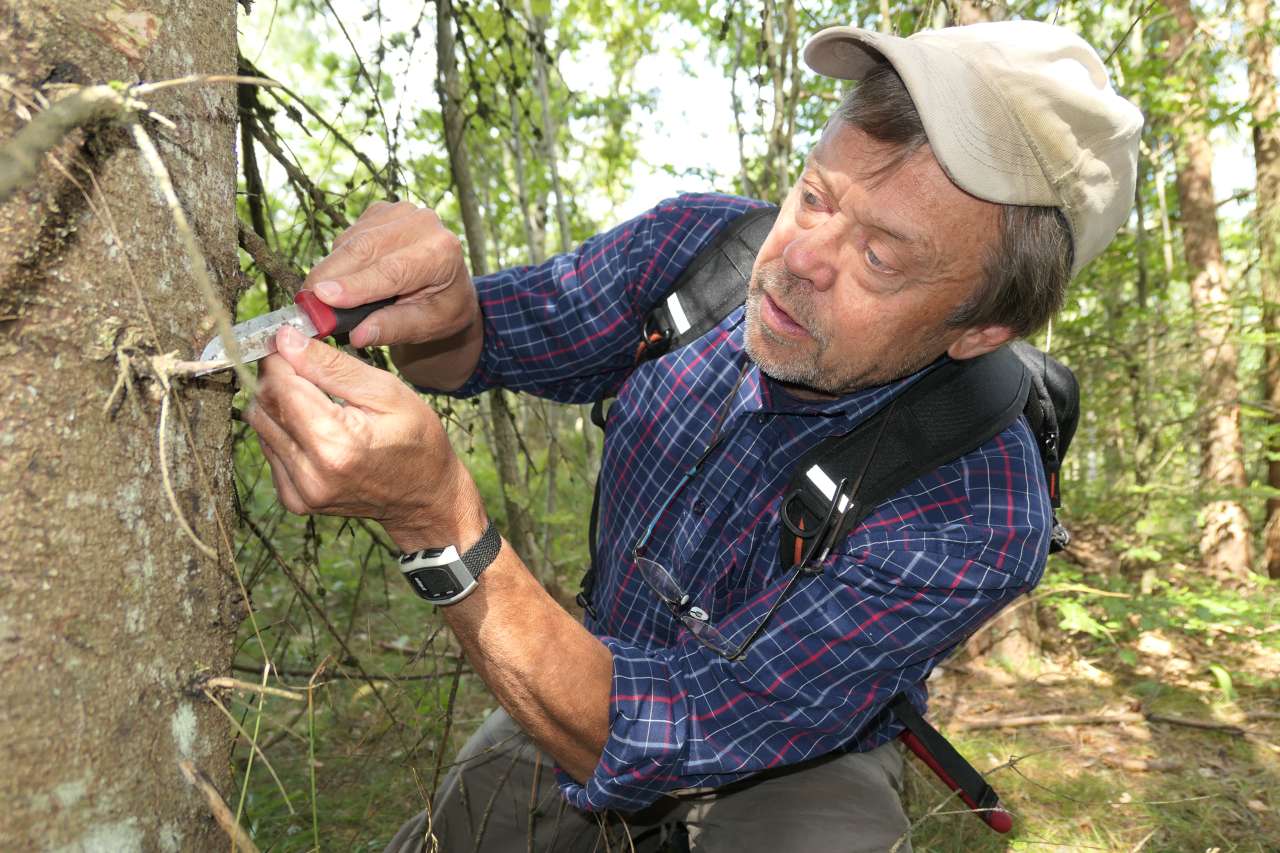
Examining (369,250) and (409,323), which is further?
(409,323)

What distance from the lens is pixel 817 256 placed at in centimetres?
171

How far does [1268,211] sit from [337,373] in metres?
6.99

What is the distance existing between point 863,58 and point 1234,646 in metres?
4.89

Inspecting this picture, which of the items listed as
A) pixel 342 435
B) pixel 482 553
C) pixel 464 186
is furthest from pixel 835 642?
pixel 464 186

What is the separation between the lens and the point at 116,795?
0.89m

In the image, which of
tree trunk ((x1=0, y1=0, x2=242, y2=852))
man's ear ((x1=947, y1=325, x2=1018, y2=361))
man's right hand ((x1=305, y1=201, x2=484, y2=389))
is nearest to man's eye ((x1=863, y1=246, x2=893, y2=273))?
man's ear ((x1=947, y1=325, x2=1018, y2=361))

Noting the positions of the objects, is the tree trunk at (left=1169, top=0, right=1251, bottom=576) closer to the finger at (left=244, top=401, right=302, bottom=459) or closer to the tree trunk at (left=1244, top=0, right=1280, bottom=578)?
the tree trunk at (left=1244, top=0, right=1280, bottom=578)

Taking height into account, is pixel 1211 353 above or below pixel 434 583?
below

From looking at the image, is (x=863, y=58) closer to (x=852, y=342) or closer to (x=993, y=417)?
(x=852, y=342)

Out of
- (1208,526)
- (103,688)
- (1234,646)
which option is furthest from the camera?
(1208,526)

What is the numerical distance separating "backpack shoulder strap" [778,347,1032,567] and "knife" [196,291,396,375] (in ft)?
3.15

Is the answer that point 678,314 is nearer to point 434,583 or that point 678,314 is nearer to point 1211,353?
point 434,583

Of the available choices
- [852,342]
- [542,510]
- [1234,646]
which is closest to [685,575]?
[852,342]

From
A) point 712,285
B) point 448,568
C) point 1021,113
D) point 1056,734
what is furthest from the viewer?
point 1056,734
